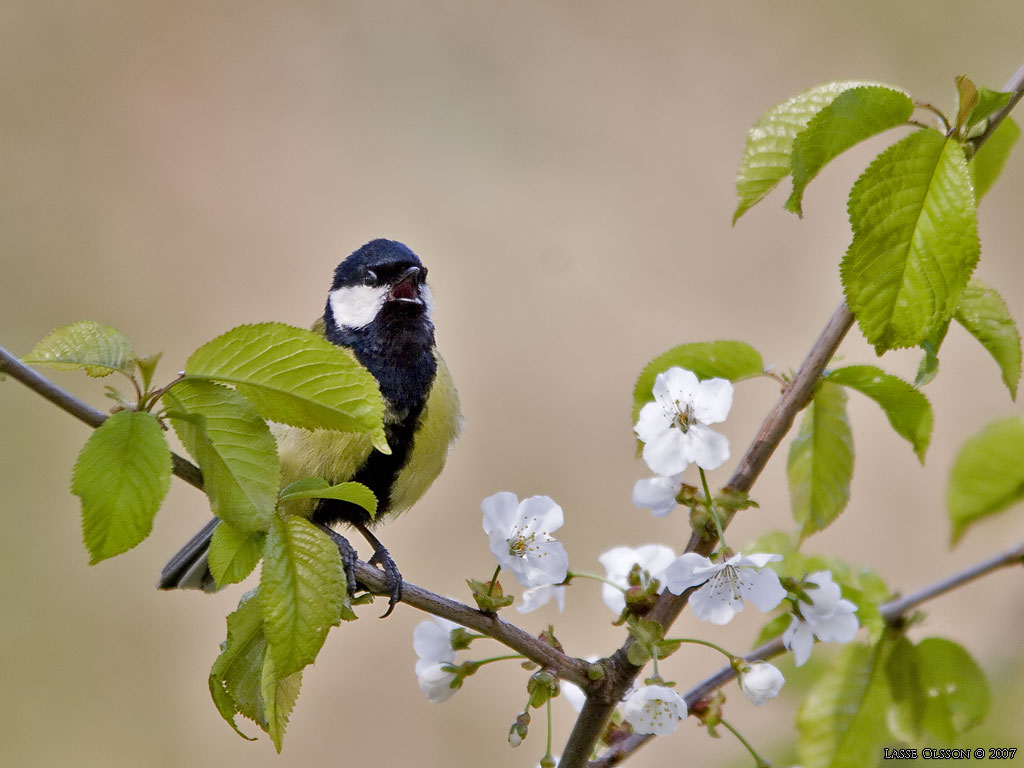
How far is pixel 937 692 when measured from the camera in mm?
1347

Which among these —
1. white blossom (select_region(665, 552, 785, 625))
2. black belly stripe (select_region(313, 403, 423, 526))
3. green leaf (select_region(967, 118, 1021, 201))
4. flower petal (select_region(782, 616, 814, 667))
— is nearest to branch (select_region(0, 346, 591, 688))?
white blossom (select_region(665, 552, 785, 625))

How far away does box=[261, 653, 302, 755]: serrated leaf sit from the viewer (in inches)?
38.7

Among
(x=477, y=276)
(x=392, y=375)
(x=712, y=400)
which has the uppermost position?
(x=477, y=276)

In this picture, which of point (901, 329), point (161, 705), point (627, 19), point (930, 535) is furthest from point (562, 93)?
point (901, 329)

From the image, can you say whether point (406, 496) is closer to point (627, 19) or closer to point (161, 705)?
point (161, 705)

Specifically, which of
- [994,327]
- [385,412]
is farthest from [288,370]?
[385,412]

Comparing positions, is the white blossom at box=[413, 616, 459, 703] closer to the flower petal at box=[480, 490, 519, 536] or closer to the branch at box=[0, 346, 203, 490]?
the flower petal at box=[480, 490, 519, 536]

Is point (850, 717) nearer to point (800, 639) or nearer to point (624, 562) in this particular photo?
point (800, 639)

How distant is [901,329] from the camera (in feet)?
3.30

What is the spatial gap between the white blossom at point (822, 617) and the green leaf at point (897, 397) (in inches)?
7.9

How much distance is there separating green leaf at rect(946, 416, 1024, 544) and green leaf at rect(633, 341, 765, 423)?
0.33m

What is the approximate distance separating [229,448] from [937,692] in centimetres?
96

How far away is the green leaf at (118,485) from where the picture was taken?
954 millimetres

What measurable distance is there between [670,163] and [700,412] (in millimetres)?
5260
